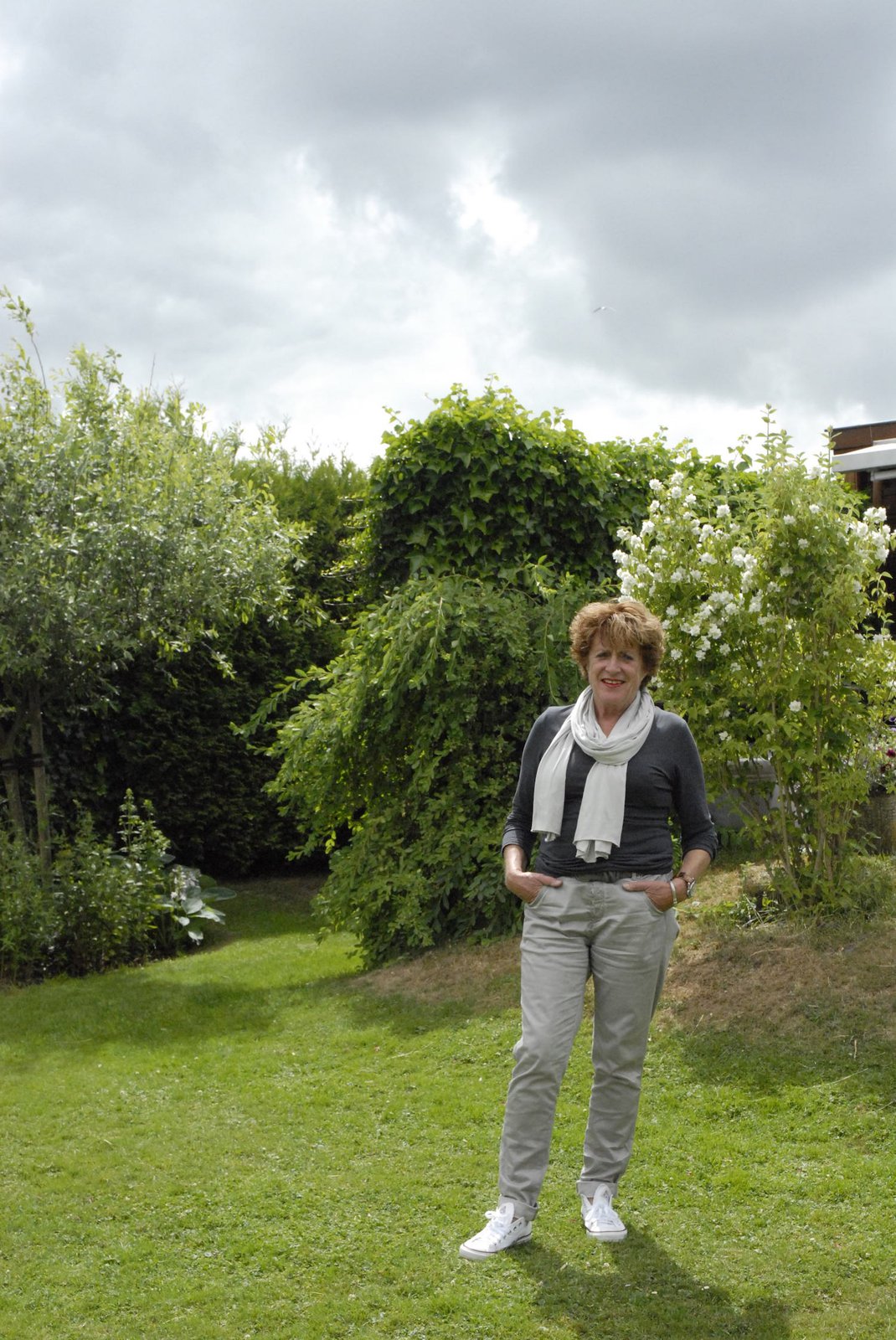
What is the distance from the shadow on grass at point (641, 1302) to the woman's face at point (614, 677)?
1570 mm

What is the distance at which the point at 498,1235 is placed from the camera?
3.64 m

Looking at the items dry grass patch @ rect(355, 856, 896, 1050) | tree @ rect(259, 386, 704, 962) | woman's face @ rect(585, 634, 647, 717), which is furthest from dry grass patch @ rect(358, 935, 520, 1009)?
woman's face @ rect(585, 634, 647, 717)

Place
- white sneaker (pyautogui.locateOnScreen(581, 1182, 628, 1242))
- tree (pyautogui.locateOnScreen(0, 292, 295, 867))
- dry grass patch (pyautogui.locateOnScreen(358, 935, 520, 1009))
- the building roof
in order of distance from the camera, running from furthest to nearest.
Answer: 1. the building roof
2. tree (pyautogui.locateOnScreen(0, 292, 295, 867))
3. dry grass patch (pyautogui.locateOnScreen(358, 935, 520, 1009))
4. white sneaker (pyautogui.locateOnScreen(581, 1182, 628, 1242))

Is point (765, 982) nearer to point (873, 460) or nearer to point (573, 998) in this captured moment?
point (573, 998)

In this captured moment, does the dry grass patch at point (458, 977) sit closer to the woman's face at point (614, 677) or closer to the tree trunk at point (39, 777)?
the tree trunk at point (39, 777)

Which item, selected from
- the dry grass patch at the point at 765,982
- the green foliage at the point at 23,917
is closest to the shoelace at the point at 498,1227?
the dry grass patch at the point at 765,982

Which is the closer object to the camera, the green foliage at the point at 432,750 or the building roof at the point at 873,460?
the green foliage at the point at 432,750

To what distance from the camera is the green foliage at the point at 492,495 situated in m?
9.06

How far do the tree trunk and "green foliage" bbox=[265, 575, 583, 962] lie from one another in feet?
6.91

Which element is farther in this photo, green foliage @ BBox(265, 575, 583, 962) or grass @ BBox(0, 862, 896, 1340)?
green foliage @ BBox(265, 575, 583, 962)

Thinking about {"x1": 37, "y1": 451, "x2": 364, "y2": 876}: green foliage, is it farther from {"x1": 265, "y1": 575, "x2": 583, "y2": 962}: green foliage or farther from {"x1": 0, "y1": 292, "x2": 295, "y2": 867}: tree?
{"x1": 265, "y1": 575, "x2": 583, "y2": 962}: green foliage

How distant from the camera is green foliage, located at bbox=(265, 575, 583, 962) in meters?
7.50

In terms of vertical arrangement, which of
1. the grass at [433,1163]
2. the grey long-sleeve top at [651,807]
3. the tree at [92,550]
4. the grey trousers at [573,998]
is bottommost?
the grass at [433,1163]

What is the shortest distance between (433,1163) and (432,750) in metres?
3.53
